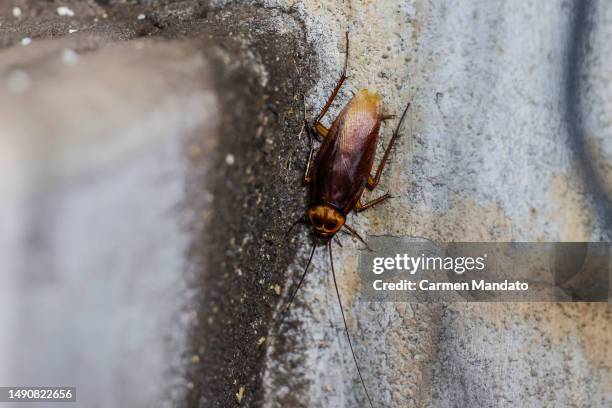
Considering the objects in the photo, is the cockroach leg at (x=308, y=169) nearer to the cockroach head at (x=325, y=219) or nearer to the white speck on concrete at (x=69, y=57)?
the cockroach head at (x=325, y=219)

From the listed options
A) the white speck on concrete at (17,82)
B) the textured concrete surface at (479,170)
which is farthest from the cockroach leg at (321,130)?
the white speck on concrete at (17,82)

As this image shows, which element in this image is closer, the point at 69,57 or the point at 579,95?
the point at 69,57

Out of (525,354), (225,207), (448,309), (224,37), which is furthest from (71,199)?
(525,354)

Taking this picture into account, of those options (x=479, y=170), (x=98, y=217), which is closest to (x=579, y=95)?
(x=479, y=170)

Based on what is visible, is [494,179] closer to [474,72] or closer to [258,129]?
[474,72]

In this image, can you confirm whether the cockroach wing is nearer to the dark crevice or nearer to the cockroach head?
the cockroach head

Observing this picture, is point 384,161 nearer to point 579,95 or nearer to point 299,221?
point 299,221
